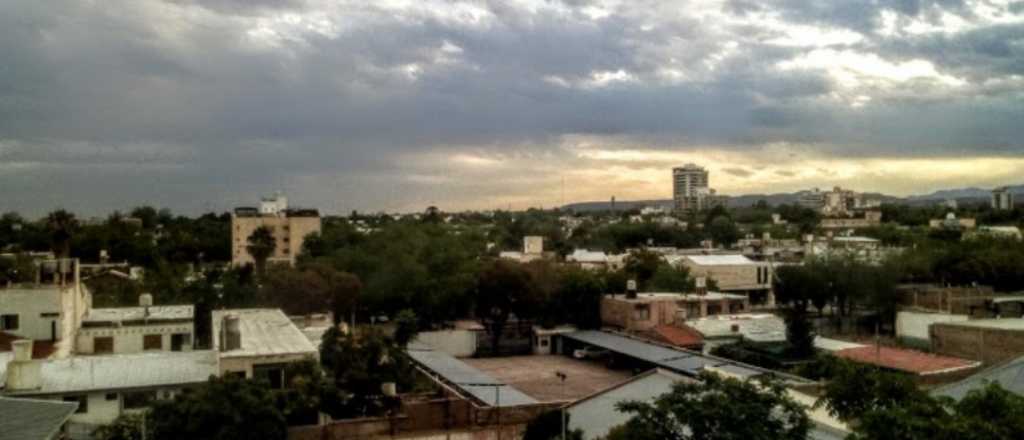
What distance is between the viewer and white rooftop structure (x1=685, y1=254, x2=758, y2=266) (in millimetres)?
58062

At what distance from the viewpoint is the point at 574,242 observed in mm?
91875

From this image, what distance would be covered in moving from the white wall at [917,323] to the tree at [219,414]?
86.2ft

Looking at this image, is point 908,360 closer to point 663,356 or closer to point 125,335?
point 663,356

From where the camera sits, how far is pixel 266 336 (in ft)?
85.6

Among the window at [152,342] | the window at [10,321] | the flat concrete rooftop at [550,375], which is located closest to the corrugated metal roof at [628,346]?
the flat concrete rooftop at [550,375]

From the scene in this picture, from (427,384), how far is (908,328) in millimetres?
20581

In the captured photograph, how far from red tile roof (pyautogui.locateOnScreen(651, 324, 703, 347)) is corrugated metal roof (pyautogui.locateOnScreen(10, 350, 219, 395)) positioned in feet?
62.8

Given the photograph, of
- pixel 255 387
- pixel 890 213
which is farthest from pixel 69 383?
pixel 890 213

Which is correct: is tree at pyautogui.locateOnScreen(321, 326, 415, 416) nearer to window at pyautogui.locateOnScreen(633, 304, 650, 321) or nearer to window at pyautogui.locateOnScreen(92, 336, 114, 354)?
window at pyautogui.locateOnScreen(92, 336, 114, 354)

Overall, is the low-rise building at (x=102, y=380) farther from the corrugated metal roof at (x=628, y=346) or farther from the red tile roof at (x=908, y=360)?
the red tile roof at (x=908, y=360)

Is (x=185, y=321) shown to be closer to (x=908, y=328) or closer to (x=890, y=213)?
(x=908, y=328)

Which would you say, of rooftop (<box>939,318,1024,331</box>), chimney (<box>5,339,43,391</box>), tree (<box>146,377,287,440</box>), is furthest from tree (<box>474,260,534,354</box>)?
chimney (<box>5,339,43,391</box>)

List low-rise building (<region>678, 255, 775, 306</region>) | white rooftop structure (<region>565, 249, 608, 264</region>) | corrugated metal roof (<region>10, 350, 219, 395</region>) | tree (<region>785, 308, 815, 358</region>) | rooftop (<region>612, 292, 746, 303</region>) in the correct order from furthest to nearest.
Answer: white rooftop structure (<region>565, 249, 608, 264</region>), low-rise building (<region>678, 255, 775, 306</region>), rooftop (<region>612, 292, 746, 303</region>), tree (<region>785, 308, 815, 358</region>), corrugated metal roof (<region>10, 350, 219, 395</region>)

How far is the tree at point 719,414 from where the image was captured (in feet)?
42.5
